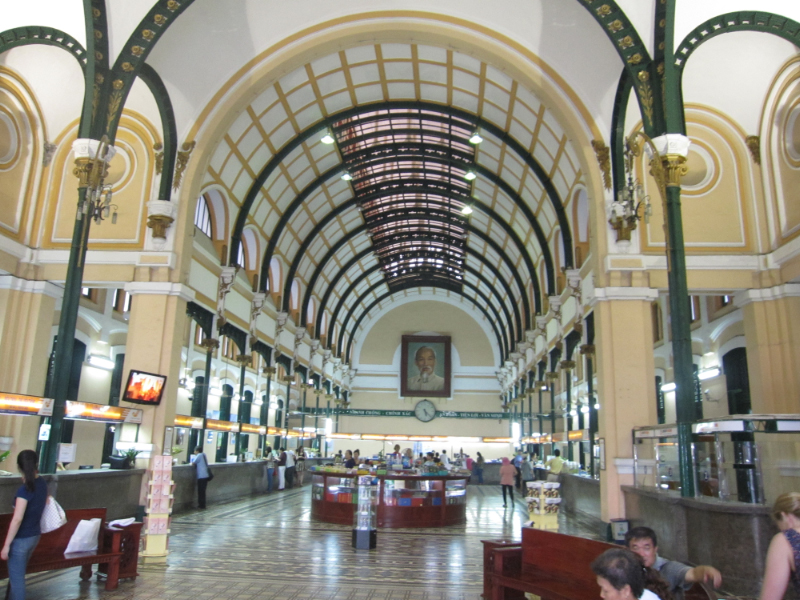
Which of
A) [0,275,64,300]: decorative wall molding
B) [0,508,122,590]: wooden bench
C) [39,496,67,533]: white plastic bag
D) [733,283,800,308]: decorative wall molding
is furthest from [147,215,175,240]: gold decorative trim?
[733,283,800,308]: decorative wall molding

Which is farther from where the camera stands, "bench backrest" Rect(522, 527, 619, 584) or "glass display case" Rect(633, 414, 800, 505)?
"glass display case" Rect(633, 414, 800, 505)

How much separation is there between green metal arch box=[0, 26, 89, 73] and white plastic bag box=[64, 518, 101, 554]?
27.6 ft

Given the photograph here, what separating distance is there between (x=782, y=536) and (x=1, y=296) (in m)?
14.9

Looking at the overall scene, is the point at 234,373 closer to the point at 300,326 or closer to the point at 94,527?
the point at 300,326

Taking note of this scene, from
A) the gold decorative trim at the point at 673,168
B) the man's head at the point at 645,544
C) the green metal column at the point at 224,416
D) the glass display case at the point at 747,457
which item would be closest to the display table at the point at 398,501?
the glass display case at the point at 747,457

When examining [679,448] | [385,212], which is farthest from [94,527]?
[385,212]

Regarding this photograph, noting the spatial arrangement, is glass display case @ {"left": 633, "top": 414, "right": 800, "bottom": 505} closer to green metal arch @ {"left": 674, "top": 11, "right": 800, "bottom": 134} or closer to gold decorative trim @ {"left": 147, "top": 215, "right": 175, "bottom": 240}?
green metal arch @ {"left": 674, "top": 11, "right": 800, "bottom": 134}

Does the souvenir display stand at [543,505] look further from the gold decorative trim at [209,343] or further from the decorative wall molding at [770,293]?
the gold decorative trim at [209,343]

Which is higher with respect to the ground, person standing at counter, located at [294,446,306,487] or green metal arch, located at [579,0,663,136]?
green metal arch, located at [579,0,663,136]

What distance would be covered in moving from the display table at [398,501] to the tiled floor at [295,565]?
19.4 inches

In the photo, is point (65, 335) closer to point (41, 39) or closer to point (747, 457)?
point (41, 39)

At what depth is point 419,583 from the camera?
7.71 meters

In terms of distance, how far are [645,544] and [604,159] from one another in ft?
35.0

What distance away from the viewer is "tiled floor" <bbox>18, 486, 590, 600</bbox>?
22.9 feet
